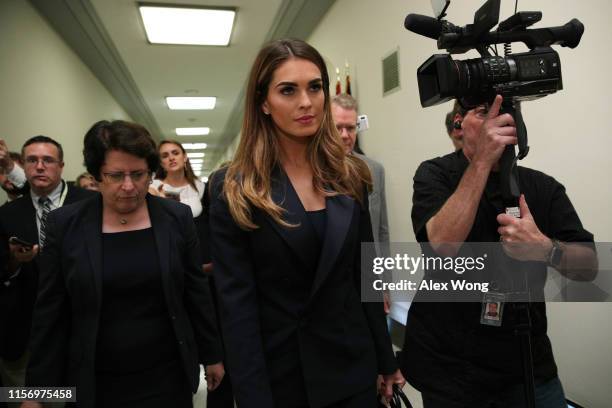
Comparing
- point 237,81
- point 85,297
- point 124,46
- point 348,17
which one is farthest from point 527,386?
point 237,81

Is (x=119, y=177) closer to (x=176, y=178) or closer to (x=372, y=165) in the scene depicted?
(x=372, y=165)

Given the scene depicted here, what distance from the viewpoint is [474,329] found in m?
1.09

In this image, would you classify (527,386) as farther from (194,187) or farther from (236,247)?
(194,187)

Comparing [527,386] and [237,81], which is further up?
[237,81]

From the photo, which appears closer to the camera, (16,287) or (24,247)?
(24,247)

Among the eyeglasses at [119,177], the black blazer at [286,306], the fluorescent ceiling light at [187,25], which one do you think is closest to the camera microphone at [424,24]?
the black blazer at [286,306]

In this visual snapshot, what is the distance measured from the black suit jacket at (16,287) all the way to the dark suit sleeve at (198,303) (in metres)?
0.99

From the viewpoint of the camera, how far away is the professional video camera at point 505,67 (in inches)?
37.4

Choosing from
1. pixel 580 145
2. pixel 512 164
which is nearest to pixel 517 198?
pixel 512 164

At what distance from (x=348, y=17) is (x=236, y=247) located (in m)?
3.40

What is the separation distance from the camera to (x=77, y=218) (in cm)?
144

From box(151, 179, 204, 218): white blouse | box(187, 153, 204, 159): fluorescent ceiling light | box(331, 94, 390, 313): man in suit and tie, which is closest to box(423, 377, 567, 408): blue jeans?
box(331, 94, 390, 313): man in suit and tie

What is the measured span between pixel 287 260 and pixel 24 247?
1.52m

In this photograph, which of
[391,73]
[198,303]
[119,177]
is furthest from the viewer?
[391,73]
